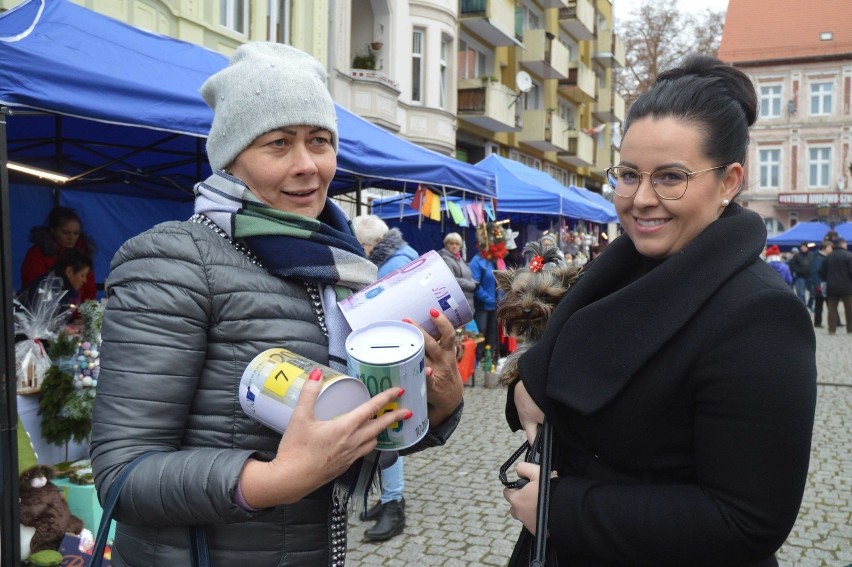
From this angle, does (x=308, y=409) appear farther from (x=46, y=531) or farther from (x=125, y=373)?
(x=46, y=531)

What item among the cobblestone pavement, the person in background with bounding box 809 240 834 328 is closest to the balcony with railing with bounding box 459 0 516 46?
the person in background with bounding box 809 240 834 328

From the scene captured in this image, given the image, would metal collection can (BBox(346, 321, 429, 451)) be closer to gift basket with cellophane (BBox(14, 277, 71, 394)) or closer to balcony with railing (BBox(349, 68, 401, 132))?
gift basket with cellophane (BBox(14, 277, 71, 394))

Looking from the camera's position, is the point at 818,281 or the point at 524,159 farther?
the point at 524,159

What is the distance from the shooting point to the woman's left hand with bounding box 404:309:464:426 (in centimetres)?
153

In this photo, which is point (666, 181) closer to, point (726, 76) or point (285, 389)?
point (726, 76)

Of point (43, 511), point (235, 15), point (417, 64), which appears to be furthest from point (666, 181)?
point (417, 64)

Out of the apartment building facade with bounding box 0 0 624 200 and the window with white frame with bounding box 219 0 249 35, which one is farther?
the apartment building facade with bounding box 0 0 624 200

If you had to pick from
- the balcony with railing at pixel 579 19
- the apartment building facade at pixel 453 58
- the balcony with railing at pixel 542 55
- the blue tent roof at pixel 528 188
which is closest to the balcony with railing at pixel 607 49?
the apartment building facade at pixel 453 58

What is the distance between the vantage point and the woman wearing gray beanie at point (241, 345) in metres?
1.22

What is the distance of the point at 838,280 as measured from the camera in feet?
50.5

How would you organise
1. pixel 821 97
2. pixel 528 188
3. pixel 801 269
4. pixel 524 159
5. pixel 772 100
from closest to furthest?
pixel 528 188, pixel 801 269, pixel 524 159, pixel 821 97, pixel 772 100

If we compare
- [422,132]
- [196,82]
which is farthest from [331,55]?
[196,82]

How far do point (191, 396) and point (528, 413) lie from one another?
80 cm

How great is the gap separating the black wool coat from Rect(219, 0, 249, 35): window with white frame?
1225cm
